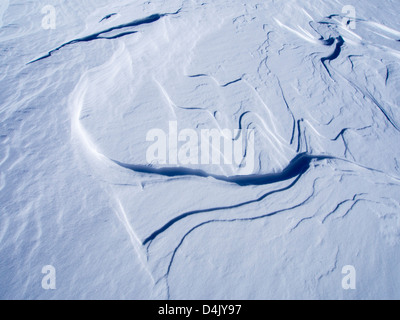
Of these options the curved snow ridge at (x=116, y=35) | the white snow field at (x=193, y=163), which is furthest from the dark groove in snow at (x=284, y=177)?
the curved snow ridge at (x=116, y=35)

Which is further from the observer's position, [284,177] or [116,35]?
[116,35]

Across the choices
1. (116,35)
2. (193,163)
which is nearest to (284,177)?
(193,163)

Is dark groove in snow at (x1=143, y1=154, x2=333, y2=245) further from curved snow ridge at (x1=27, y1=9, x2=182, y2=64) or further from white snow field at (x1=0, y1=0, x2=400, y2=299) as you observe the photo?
curved snow ridge at (x1=27, y1=9, x2=182, y2=64)

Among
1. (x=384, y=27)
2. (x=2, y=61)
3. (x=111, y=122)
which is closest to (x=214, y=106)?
(x=111, y=122)

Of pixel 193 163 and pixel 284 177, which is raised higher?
pixel 193 163

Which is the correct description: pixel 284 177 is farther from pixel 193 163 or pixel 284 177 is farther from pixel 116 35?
pixel 116 35

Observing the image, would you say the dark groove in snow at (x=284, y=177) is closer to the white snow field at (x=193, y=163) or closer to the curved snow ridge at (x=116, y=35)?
the white snow field at (x=193, y=163)

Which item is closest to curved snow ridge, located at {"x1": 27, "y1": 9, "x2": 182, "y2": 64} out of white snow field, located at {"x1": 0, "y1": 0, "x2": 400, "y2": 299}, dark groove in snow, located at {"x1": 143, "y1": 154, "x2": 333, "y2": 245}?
white snow field, located at {"x1": 0, "y1": 0, "x2": 400, "y2": 299}

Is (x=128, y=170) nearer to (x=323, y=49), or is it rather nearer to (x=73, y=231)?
(x=73, y=231)
